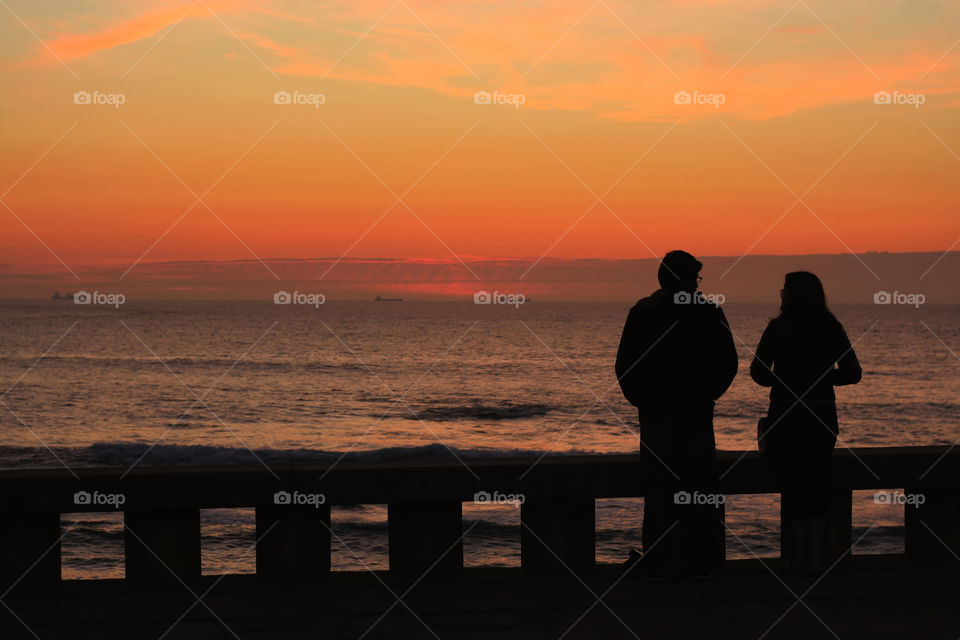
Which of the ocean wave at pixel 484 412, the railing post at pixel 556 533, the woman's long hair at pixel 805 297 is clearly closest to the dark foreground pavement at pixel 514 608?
the railing post at pixel 556 533

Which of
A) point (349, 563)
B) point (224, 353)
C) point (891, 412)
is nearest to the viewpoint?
point (349, 563)

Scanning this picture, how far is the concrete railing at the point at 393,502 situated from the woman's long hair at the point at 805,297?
762 millimetres

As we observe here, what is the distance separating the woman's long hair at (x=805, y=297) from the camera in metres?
4.41

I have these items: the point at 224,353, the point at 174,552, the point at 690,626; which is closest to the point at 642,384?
the point at 690,626

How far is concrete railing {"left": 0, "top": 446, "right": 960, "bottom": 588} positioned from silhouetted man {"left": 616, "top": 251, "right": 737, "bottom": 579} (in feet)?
0.47

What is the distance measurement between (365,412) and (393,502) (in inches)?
1148

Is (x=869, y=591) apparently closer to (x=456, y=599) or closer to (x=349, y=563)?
(x=456, y=599)

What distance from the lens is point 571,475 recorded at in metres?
4.20

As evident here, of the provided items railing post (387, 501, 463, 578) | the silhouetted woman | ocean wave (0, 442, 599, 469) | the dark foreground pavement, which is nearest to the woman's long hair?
the silhouetted woman

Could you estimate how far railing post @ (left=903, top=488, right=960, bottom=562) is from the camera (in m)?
4.49

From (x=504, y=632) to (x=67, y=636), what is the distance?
176 centimetres

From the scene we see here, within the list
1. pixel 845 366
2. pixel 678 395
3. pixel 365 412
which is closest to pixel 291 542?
pixel 678 395

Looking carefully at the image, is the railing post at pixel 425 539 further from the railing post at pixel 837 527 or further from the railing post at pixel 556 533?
the railing post at pixel 837 527

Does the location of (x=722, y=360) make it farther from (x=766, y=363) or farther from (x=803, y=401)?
(x=803, y=401)
